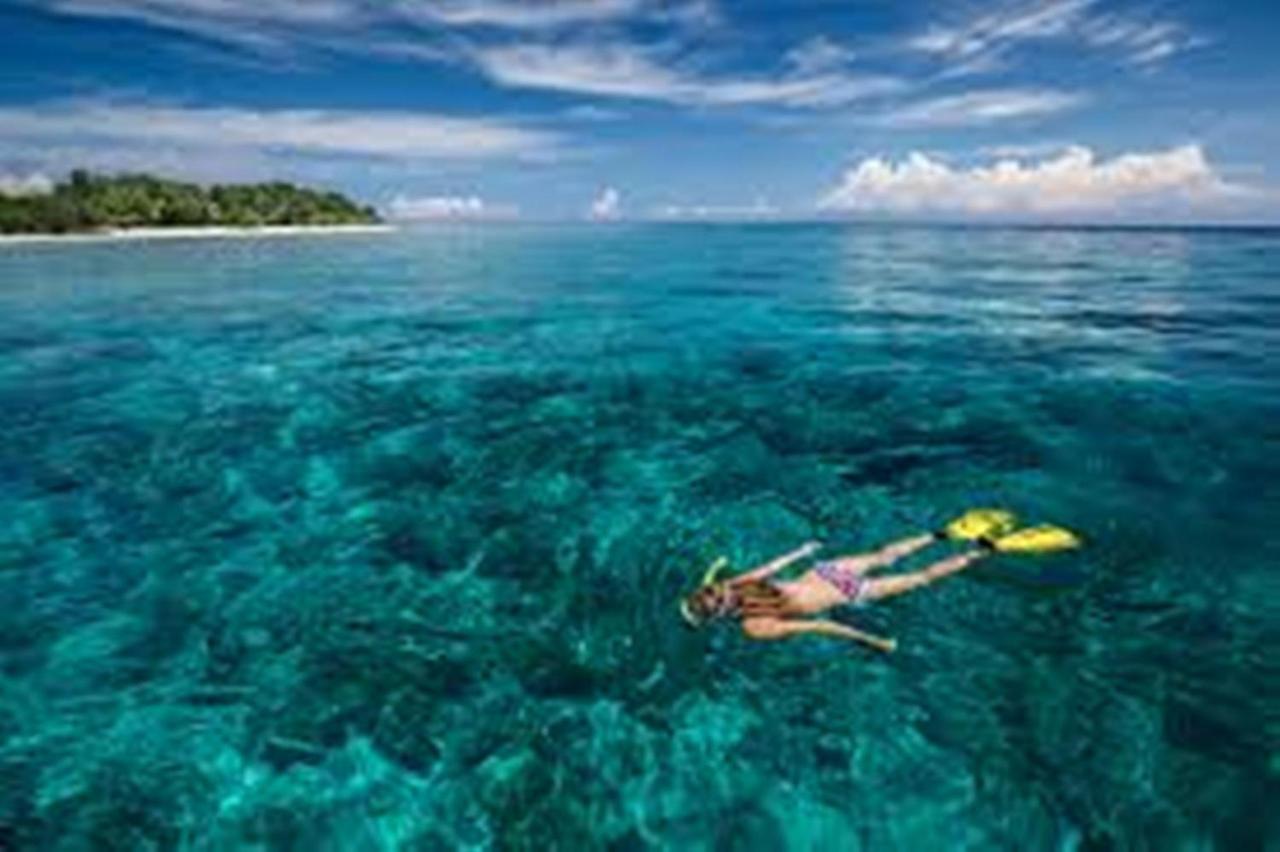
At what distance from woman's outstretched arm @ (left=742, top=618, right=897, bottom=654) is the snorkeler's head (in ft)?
0.79

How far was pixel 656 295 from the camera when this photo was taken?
45.2 metres

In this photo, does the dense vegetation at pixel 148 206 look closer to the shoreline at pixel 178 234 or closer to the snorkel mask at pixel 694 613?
the shoreline at pixel 178 234

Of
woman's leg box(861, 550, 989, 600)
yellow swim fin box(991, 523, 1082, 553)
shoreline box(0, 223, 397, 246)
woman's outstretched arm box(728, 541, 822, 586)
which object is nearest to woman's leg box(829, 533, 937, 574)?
woman's leg box(861, 550, 989, 600)

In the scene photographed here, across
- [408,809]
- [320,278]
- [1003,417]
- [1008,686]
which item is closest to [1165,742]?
[1008,686]

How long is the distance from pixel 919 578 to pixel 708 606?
254 cm

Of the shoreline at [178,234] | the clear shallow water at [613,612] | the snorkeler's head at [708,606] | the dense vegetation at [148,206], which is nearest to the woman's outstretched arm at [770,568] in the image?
the snorkeler's head at [708,606]

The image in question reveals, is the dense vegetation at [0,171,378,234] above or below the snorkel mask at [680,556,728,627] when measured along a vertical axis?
above

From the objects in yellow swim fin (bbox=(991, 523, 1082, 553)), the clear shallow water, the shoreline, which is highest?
the shoreline

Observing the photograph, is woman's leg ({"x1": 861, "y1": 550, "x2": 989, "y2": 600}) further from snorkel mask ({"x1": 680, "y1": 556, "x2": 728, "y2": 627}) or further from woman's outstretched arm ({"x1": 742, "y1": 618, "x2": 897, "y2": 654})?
snorkel mask ({"x1": 680, "y1": 556, "x2": 728, "y2": 627})

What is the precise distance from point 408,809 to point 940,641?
5266 mm

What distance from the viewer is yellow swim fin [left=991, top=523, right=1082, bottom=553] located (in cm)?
1134

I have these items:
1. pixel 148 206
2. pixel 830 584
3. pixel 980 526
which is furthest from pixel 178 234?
pixel 830 584

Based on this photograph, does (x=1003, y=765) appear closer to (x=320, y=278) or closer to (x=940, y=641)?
(x=940, y=641)

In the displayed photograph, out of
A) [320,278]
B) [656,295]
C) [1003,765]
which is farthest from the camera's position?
[320,278]
